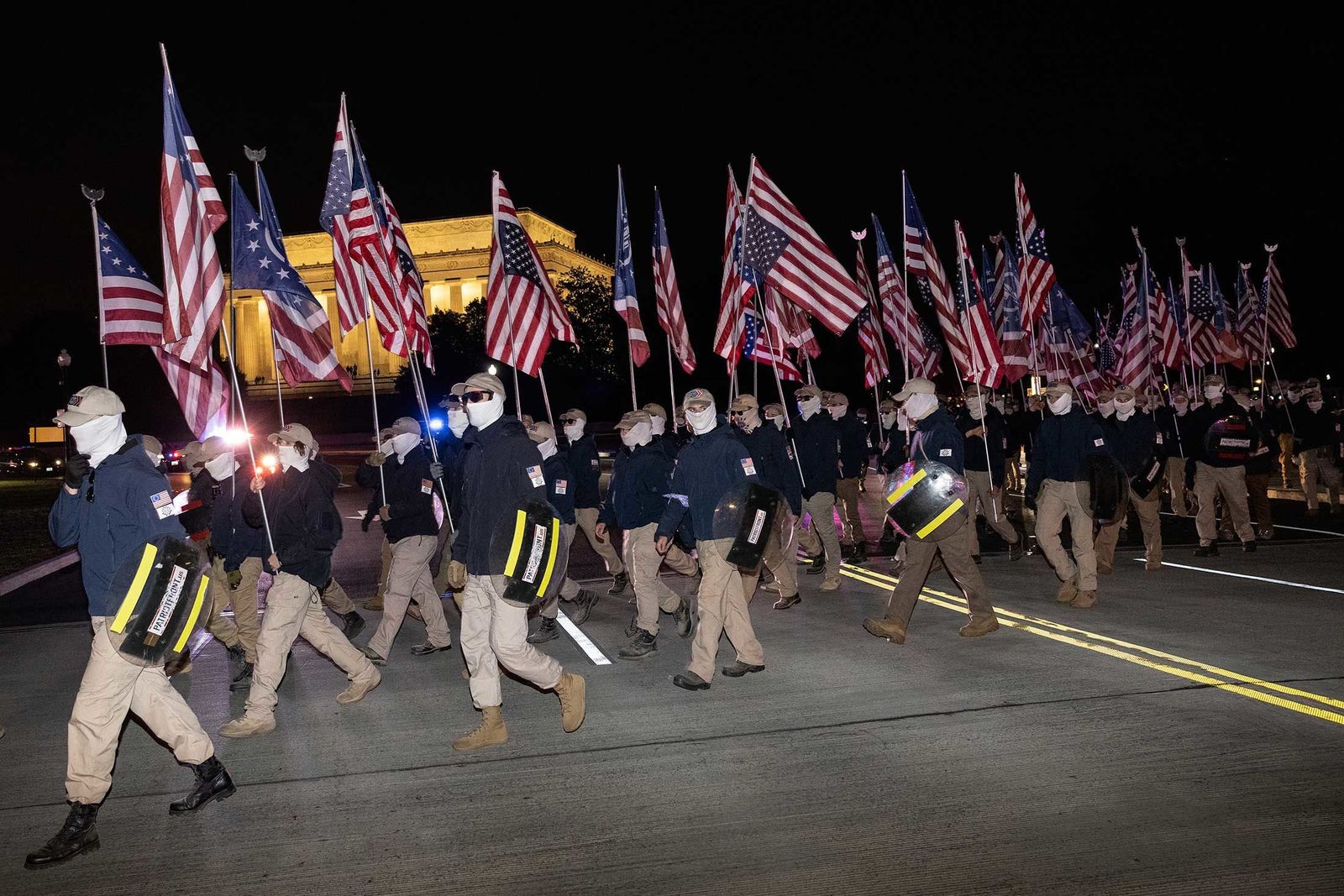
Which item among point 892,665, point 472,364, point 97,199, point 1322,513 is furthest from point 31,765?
point 472,364

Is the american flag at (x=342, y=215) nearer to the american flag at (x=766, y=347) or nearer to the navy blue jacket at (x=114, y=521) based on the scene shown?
the american flag at (x=766, y=347)

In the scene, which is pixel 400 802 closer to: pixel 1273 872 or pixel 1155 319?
pixel 1273 872

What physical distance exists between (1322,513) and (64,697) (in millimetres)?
16451

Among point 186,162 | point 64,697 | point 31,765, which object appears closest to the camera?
point 31,765

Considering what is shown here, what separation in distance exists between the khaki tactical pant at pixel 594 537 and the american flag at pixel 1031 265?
25.4ft

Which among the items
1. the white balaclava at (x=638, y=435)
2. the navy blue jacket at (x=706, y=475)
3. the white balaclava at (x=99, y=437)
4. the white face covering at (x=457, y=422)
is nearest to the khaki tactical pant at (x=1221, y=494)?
the white balaclava at (x=638, y=435)

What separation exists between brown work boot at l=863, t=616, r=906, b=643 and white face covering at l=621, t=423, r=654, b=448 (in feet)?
7.82

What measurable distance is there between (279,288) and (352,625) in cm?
314

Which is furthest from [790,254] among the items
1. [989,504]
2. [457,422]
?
[989,504]

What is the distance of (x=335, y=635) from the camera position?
695cm

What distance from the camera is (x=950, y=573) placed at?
324 inches

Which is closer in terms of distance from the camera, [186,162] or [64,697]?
[64,697]

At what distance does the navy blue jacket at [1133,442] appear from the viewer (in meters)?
11.4

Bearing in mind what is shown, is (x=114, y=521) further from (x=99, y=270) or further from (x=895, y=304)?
(x=895, y=304)
